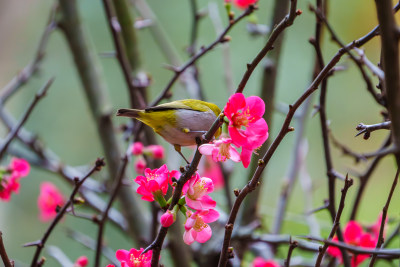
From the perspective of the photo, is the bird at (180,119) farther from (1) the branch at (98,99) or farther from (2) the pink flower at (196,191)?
(1) the branch at (98,99)

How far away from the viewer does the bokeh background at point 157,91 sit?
2621mm

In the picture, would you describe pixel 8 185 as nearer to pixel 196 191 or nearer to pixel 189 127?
pixel 189 127

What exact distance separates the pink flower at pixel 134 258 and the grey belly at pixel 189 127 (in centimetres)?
23

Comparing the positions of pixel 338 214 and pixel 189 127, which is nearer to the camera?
pixel 338 214

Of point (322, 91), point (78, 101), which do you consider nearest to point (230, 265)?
point (322, 91)

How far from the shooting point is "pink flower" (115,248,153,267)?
537mm

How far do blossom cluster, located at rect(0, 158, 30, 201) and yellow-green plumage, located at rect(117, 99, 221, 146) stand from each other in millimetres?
244

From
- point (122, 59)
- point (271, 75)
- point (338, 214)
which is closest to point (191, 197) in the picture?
point (338, 214)

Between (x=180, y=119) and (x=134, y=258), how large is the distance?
265 mm

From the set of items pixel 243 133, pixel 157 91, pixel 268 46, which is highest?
pixel 268 46

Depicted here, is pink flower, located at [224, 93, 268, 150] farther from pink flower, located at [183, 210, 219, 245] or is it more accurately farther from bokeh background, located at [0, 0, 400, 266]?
bokeh background, located at [0, 0, 400, 266]

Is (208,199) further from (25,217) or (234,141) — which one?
(25,217)

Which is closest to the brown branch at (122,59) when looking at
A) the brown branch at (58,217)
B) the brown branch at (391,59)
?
the brown branch at (58,217)

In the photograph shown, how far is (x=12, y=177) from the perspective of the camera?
0.85m
